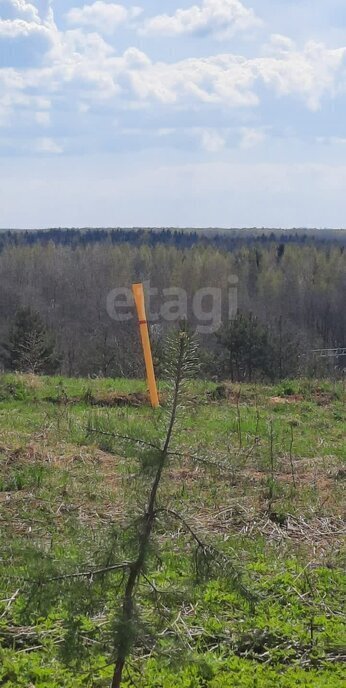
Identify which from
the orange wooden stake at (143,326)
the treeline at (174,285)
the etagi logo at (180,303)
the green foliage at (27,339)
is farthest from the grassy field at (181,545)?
the etagi logo at (180,303)

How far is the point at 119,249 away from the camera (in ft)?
257

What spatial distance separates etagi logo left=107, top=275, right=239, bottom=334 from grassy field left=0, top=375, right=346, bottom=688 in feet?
146

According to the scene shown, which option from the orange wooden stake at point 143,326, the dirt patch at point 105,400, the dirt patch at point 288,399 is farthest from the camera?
the dirt patch at point 288,399

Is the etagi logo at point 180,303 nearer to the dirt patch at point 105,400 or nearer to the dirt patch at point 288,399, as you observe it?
the dirt patch at point 288,399

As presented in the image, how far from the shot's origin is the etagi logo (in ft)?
185

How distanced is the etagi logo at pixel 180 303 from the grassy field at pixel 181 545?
44550 mm

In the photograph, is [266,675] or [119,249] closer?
[266,675]

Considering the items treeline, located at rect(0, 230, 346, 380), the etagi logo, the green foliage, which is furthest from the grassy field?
the etagi logo

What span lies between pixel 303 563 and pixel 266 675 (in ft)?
4.88

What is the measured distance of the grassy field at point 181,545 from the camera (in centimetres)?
265

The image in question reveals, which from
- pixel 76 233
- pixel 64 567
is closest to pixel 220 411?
pixel 64 567

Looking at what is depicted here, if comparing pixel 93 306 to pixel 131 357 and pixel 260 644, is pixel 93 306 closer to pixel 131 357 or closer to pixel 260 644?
pixel 131 357

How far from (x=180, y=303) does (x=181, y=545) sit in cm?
5771

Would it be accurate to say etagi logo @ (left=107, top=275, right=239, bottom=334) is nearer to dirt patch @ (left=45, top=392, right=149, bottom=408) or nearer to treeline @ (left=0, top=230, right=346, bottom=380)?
treeline @ (left=0, top=230, right=346, bottom=380)
